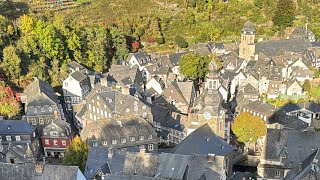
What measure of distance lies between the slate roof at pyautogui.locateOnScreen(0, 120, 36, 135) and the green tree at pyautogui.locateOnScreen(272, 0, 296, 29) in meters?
65.5

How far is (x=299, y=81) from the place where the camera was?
2726 inches

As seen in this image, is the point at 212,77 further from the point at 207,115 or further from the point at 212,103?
the point at 207,115

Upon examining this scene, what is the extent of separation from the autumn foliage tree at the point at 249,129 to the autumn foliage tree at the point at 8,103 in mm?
33773

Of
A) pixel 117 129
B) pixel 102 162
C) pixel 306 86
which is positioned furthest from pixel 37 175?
pixel 306 86

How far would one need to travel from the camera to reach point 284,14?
97.2 metres

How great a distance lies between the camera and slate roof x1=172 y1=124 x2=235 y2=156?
45.2 m

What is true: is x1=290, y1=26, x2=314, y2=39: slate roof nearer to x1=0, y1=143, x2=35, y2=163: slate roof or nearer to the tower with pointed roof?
the tower with pointed roof

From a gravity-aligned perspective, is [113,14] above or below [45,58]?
above

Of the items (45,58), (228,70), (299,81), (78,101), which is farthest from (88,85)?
(299,81)

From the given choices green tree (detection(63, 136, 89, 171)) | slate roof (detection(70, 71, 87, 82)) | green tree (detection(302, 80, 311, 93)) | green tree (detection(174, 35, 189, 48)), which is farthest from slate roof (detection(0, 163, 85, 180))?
green tree (detection(174, 35, 189, 48))

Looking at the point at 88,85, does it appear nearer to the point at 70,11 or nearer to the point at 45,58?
the point at 45,58

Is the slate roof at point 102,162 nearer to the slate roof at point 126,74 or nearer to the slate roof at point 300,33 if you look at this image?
the slate roof at point 126,74

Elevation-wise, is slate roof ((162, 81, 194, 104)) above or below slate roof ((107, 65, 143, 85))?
below

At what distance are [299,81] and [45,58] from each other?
45924mm
